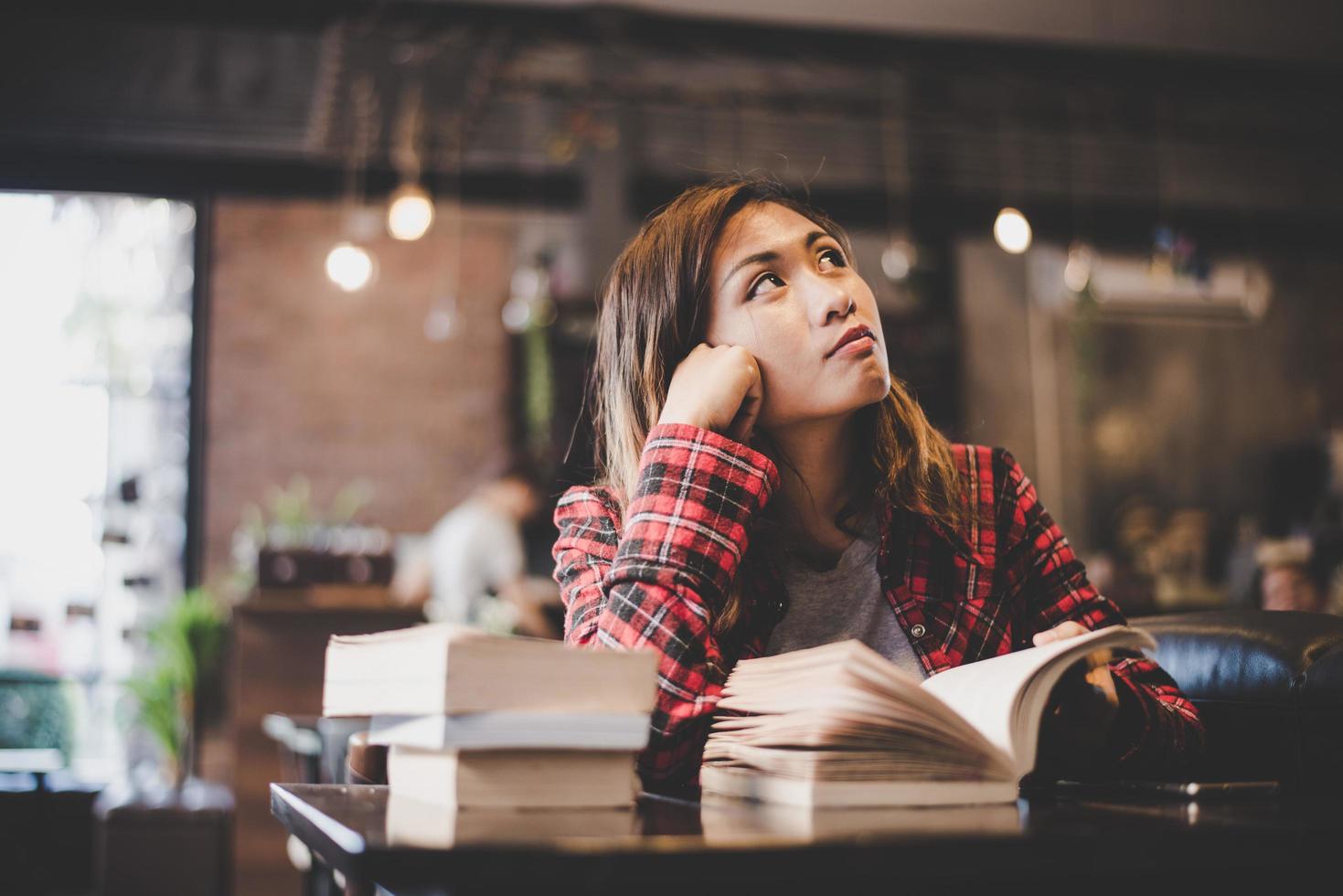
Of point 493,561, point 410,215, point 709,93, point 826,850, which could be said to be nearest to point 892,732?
point 826,850

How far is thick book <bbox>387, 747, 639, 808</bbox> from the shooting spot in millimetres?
739

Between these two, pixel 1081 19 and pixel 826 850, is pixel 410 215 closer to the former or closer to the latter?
pixel 1081 19

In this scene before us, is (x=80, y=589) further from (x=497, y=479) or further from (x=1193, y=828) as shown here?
(x=1193, y=828)

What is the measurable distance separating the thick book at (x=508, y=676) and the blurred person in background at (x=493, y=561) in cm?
481

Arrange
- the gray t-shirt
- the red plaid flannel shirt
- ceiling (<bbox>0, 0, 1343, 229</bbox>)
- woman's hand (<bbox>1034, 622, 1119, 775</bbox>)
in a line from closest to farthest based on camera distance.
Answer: woman's hand (<bbox>1034, 622, 1119, 775</bbox>)
the red plaid flannel shirt
the gray t-shirt
ceiling (<bbox>0, 0, 1343, 229</bbox>)

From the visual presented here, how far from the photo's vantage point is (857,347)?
1.17 m

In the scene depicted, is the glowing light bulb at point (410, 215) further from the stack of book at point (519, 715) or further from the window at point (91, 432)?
the stack of book at point (519, 715)

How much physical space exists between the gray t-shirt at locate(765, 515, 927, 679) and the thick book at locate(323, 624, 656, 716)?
507mm

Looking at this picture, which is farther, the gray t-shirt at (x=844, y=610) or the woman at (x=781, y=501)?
the gray t-shirt at (x=844, y=610)

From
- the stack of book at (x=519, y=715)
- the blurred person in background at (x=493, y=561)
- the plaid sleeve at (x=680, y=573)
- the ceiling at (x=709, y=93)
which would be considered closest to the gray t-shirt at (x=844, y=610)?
the plaid sleeve at (x=680, y=573)

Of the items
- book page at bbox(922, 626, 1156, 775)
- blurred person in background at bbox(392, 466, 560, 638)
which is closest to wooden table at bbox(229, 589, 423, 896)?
blurred person in background at bbox(392, 466, 560, 638)

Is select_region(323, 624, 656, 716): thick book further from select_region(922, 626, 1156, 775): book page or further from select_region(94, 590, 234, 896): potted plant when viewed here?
select_region(94, 590, 234, 896): potted plant

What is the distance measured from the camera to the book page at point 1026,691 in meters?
0.78

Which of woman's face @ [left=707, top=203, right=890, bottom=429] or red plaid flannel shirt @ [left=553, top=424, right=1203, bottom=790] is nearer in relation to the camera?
red plaid flannel shirt @ [left=553, top=424, right=1203, bottom=790]
